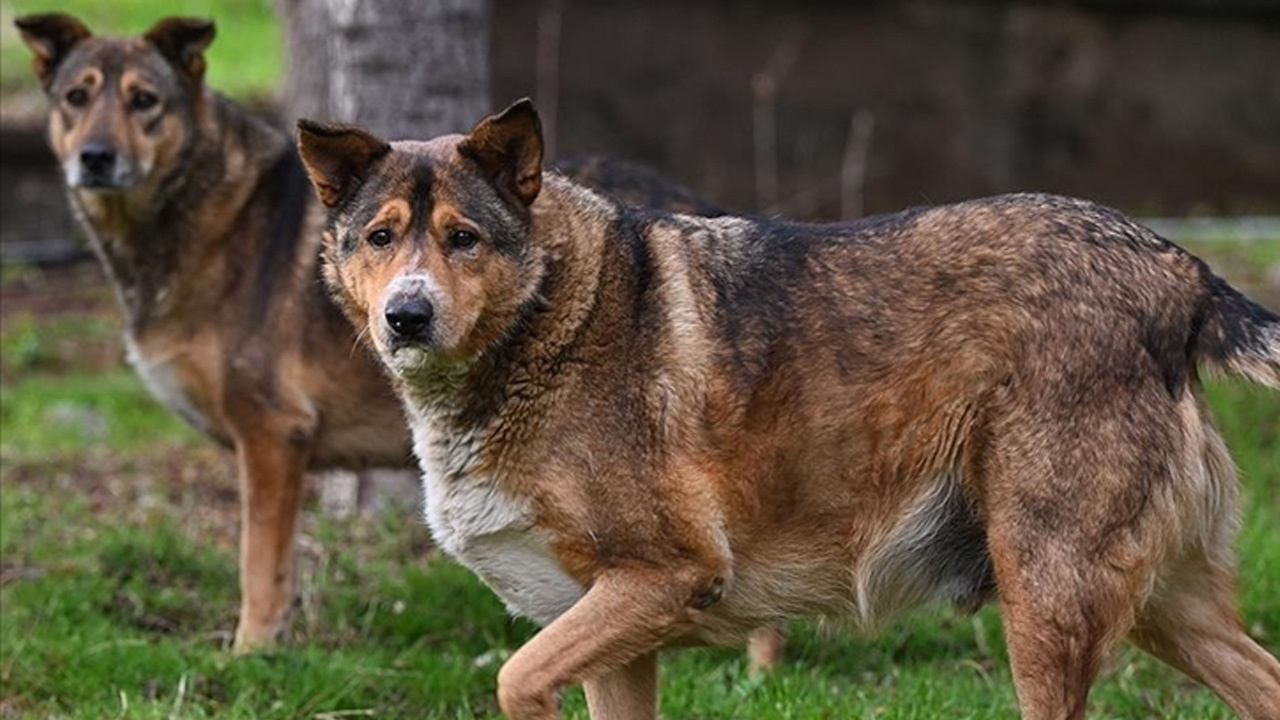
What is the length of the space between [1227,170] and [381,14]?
7593mm

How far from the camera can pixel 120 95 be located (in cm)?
751

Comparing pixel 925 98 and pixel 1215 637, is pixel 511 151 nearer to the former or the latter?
pixel 1215 637

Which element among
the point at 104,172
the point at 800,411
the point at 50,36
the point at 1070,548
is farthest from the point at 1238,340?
the point at 50,36

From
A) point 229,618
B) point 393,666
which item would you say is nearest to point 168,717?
point 393,666

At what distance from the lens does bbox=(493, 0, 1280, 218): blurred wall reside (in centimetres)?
1323

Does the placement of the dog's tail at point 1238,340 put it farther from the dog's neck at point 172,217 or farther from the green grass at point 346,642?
the dog's neck at point 172,217

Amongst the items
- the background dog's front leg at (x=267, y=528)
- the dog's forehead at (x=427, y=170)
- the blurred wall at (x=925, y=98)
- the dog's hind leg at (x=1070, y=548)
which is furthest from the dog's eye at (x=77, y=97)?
the blurred wall at (x=925, y=98)

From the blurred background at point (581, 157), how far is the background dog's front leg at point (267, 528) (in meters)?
0.14

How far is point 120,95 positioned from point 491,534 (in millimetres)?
3176

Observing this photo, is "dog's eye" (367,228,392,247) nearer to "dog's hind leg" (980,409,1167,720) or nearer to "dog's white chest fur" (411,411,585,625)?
"dog's white chest fur" (411,411,585,625)

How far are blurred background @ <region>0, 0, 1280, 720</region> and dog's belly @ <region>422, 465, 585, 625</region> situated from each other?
37.1 inches

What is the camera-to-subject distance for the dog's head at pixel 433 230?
489cm

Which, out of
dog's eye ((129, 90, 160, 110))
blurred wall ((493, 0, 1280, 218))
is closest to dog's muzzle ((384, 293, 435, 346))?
dog's eye ((129, 90, 160, 110))

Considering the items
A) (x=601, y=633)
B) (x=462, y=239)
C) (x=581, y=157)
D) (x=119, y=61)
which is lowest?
(x=601, y=633)
